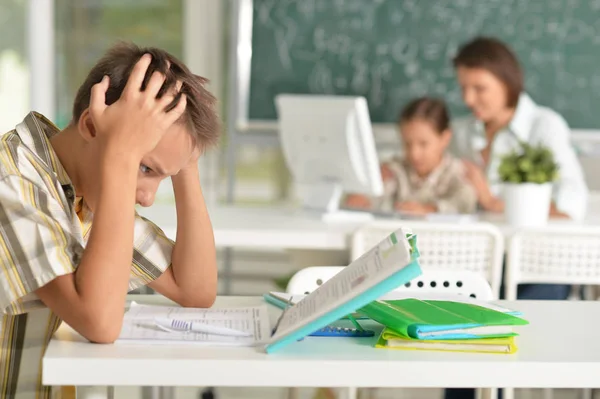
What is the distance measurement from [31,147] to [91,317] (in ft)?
0.94

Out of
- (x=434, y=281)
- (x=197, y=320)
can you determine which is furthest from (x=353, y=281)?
(x=434, y=281)

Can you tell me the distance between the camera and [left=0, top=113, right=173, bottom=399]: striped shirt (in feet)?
3.79

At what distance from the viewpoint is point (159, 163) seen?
50.0 inches

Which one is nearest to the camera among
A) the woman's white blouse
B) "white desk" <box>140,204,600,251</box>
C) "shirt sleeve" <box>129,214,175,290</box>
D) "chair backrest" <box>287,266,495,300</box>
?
"shirt sleeve" <box>129,214,175,290</box>

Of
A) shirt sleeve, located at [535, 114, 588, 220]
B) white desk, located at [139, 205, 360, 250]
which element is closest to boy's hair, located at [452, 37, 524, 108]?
shirt sleeve, located at [535, 114, 588, 220]

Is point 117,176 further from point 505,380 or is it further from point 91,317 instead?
point 505,380

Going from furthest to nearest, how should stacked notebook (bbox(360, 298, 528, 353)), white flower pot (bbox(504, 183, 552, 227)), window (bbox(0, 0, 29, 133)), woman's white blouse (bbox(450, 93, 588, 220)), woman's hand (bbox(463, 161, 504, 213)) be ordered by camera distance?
1. window (bbox(0, 0, 29, 133))
2. woman's hand (bbox(463, 161, 504, 213))
3. woman's white blouse (bbox(450, 93, 588, 220))
4. white flower pot (bbox(504, 183, 552, 227))
5. stacked notebook (bbox(360, 298, 528, 353))

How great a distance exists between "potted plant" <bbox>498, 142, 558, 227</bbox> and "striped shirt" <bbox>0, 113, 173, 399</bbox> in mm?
1974

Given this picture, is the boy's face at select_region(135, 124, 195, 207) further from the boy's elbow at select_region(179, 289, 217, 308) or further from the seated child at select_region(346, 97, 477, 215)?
the seated child at select_region(346, 97, 477, 215)

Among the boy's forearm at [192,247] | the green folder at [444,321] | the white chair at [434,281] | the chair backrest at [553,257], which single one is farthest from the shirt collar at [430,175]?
the green folder at [444,321]

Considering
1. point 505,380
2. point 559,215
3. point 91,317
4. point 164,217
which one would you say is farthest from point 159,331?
point 559,215

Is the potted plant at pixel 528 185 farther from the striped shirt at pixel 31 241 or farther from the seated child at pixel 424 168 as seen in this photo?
the striped shirt at pixel 31 241

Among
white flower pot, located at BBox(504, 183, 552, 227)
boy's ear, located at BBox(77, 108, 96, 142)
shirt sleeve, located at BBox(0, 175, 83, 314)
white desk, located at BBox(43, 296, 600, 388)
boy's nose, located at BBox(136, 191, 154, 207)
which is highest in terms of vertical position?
white flower pot, located at BBox(504, 183, 552, 227)

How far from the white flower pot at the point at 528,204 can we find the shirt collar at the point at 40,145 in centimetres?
206
